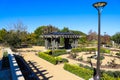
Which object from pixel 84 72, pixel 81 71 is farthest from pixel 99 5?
pixel 81 71

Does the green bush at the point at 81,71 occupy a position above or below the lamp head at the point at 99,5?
below

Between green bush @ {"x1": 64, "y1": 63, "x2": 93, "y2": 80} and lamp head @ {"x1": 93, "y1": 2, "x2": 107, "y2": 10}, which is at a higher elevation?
lamp head @ {"x1": 93, "y1": 2, "x2": 107, "y2": 10}

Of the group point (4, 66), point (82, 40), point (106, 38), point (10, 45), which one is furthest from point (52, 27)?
point (4, 66)

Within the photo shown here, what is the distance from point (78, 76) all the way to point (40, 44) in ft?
128

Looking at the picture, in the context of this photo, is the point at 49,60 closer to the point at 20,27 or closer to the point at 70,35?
the point at 70,35

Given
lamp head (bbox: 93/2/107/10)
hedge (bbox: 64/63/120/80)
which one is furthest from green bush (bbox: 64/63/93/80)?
lamp head (bbox: 93/2/107/10)

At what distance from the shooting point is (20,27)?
182 ft

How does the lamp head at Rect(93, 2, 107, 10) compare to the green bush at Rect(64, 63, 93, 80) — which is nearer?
the lamp head at Rect(93, 2, 107, 10)

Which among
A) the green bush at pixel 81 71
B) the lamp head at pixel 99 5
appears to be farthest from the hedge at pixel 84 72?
the lamp head at pixel 99 5

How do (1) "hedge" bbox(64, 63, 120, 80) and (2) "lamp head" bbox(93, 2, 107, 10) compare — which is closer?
(2) "lamp head" bbox(93, 2, 107, 10)

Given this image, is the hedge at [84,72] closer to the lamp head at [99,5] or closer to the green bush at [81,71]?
the green bush at [81,71]

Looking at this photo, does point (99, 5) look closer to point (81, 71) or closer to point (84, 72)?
point (84, 72)

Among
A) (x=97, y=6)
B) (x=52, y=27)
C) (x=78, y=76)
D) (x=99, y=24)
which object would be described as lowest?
(x=78, y=76)

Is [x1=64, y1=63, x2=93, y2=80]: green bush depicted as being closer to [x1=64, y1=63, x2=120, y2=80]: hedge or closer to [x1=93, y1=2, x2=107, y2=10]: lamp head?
[x1=64, y1=63, x2=120, y2=80]: hedge
